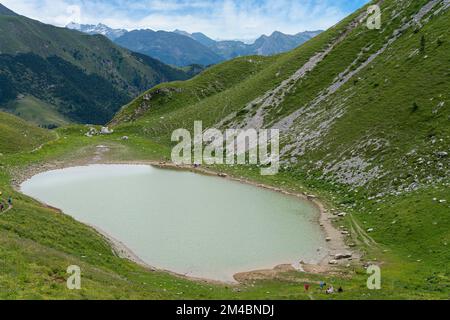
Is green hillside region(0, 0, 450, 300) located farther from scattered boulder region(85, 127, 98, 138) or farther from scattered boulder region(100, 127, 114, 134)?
scattered boulder region(85, 127, 98, 138)

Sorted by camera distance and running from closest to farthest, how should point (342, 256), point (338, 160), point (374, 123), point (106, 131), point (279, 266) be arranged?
point (279, 266)
point (342, 256)
point (338, 160)
point (374, 123)
point (106, 131)

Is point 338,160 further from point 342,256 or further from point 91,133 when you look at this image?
point 91,133

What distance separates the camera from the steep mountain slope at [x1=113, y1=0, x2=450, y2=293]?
160 feet

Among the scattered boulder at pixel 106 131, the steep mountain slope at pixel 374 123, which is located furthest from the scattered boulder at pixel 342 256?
the scattered boulder at pixel 106 131

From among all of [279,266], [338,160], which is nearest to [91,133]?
[338,160]

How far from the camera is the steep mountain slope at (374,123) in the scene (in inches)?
1924

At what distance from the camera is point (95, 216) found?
58.8 metres

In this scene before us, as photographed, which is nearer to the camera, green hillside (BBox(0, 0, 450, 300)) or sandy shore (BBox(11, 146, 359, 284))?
green hillside (BBox(0, 0, 450, 300))

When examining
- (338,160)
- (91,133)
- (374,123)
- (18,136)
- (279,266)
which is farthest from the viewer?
(91,133)

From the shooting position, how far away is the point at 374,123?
76.9m

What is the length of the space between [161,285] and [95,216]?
24.9m

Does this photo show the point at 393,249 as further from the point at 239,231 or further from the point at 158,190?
the point at 158,190

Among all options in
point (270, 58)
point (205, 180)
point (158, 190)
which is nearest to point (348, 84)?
point (205, 180)

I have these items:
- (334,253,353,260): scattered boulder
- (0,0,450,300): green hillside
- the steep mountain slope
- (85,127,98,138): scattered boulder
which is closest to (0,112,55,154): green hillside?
(0,0,450,300): green hillside
